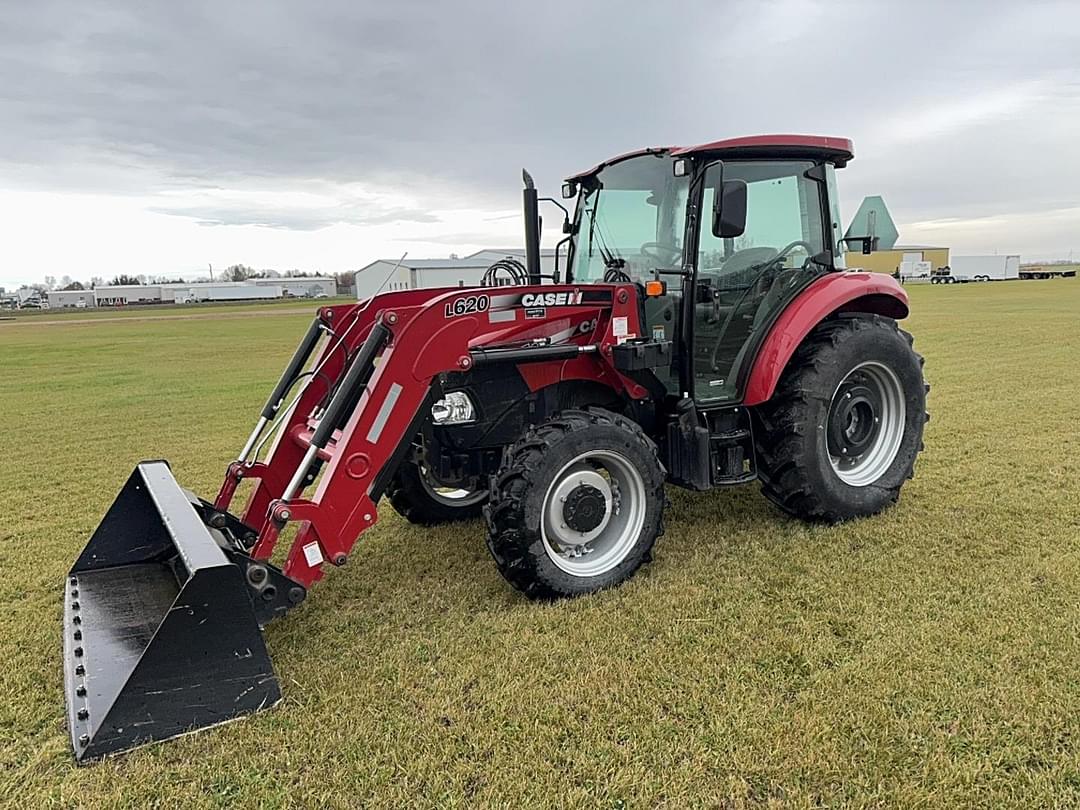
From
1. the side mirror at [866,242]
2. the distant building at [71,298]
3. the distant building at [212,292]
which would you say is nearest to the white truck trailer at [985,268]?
the distant building at [212,292]

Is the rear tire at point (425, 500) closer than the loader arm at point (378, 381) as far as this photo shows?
No

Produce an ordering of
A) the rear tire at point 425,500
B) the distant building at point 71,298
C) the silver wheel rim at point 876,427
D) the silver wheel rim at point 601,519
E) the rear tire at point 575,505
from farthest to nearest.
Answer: the distant building at point 71,298 → the silver wheel rim at point 876,427 → the rear tire at point 425,500 → the silver wheel rim at point 601,519 → the rear tire at point 575,505

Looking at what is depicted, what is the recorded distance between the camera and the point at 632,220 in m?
→ 5.02

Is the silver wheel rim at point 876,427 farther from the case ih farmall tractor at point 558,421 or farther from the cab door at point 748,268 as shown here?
the cab door at point 748,268

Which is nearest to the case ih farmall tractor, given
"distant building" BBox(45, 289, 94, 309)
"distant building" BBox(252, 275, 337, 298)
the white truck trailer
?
the white truck trailer

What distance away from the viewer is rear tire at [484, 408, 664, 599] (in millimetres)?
3861

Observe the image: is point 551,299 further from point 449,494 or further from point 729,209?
point 449,494

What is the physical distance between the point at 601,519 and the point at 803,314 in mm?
1912

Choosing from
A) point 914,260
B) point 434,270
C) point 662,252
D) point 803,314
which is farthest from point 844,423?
point 914,260

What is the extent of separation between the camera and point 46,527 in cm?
562

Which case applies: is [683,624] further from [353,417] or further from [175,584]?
[175,584]

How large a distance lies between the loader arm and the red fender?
0.75m

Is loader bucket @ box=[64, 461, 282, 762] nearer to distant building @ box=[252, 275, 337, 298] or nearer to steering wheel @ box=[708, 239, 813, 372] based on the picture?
steering wheel @ box=[708, 239, 813, 372]

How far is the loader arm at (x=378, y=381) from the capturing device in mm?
3605
